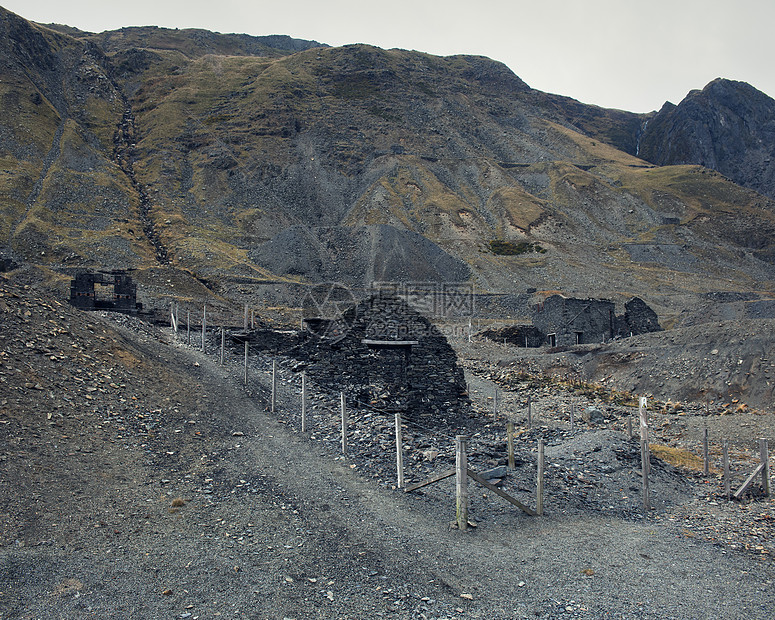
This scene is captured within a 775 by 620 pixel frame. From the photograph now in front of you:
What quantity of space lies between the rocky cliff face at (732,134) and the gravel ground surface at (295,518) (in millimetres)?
202561

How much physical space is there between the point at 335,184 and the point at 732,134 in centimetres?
14705

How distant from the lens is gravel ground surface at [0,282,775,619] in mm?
7434

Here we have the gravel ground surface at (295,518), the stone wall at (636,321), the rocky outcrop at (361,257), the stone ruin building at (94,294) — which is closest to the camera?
the gravel ground surface at (295,518)

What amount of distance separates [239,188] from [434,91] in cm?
7808

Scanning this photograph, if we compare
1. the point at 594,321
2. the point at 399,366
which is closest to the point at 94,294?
the point at 399,366

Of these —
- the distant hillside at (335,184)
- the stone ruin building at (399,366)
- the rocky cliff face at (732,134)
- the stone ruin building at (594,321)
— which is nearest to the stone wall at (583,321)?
the stone ruin building at (594,321)

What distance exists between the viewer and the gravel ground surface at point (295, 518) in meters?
7.43

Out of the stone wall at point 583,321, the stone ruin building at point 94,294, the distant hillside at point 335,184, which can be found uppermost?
the distant hillside at point 335,184

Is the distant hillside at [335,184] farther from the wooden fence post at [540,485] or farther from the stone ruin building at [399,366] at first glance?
the wooden fence post at [540,485]

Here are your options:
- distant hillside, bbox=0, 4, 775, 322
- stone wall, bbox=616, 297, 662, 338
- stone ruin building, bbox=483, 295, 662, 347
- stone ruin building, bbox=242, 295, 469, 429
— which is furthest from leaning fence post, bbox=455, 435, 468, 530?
distant hillside, bbox=0, 4, 775, 322

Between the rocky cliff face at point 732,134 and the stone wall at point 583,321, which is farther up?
the rocky cliff face at point 732,134

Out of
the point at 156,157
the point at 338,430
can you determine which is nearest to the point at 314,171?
the point at 156,157

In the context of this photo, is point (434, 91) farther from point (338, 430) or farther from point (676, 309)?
point (338, 430)

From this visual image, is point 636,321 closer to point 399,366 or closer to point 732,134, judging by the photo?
point 399,366
